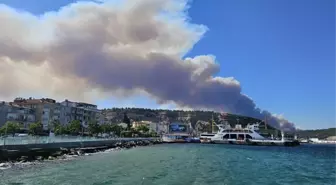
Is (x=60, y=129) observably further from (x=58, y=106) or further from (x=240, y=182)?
(x=240, y=182)

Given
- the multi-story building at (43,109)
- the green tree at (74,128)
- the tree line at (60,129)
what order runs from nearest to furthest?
the tree line at (60,129) < the green tree at (74,128) < the multi-story building at (43,109)

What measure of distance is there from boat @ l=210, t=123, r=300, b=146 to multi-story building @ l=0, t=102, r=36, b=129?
329 feet

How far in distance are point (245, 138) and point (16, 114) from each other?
366ft

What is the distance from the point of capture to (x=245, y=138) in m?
174

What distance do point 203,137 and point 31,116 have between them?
346 feet

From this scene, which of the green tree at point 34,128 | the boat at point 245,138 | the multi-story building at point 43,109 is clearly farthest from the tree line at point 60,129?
the boat at point 245,138

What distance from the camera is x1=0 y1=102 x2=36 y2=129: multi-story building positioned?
373 feet

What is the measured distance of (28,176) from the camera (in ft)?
102

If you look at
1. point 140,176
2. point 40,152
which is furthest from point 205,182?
point 40,152

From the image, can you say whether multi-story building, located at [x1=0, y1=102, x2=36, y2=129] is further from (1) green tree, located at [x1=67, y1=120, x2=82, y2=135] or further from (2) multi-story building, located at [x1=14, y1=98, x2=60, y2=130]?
(1) green tree, located at [x1=67, y1=120, x2=82, y2=135]

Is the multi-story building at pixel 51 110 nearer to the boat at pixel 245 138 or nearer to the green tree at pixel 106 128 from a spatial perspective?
the green tree at pixel 106 128

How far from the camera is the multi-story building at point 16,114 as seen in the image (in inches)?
4478

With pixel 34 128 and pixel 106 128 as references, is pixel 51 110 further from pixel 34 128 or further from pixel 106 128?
pixel 34 128

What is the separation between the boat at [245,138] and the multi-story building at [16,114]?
329ft
